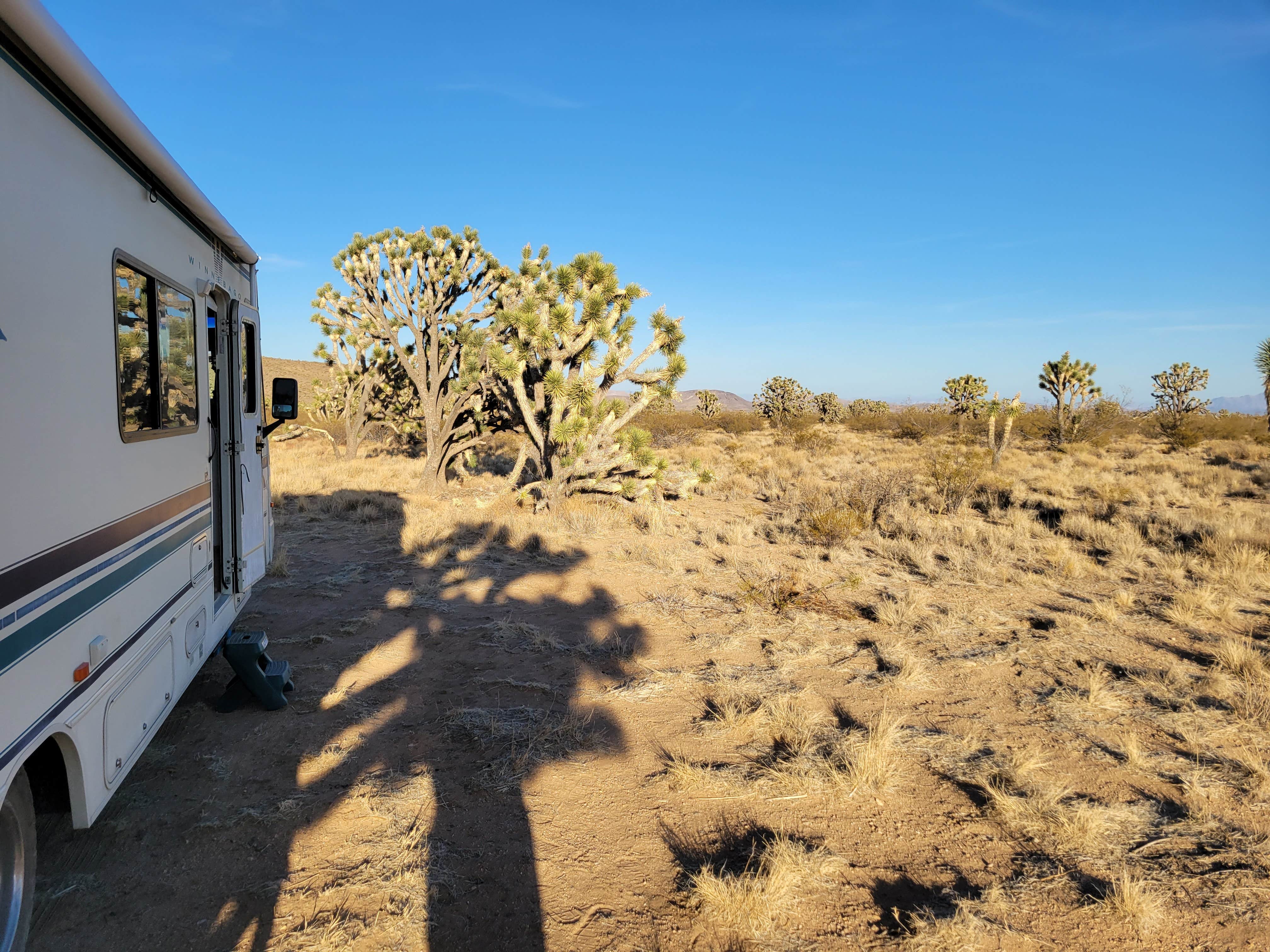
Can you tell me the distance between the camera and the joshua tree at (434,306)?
14.1 m

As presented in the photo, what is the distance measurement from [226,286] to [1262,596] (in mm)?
10058

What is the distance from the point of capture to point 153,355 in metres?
3.25

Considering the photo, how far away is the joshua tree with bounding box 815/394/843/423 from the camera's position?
4094cm

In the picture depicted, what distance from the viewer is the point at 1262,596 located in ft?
23.3

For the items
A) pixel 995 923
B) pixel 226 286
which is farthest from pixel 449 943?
pixel 226 286

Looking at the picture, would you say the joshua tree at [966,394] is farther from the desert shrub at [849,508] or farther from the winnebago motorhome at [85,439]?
the winnebago motorhome at [85,439]

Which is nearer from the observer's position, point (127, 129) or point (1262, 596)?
point (127, 129)

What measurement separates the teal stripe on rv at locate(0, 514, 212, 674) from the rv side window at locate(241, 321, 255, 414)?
184 cm

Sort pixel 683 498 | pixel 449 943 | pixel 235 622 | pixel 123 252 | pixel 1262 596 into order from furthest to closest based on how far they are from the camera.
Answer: pixel 683 498, pixel 1262 596, pixel 235 622, pixel 123 252, pixel 449 943

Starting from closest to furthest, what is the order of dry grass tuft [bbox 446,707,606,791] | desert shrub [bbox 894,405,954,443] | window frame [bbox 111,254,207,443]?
window frame [bbox 111,254,207,443], dry grass tuft [bbox 446,707,606,791], desert shrub [bbox 894,405,954,443]

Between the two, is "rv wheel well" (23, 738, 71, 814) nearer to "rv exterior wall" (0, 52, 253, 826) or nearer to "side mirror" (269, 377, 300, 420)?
"rv exterior wall" (0, 52, 253, 826)

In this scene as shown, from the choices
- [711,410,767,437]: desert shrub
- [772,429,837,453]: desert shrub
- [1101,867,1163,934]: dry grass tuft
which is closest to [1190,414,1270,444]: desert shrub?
[772,429,837,453]: desert shrub

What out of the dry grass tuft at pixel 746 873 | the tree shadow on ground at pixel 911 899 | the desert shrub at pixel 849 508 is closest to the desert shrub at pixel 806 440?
the desert shrub at pixel 849 508

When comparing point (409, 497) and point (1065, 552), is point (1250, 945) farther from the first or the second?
point (409, 497)
